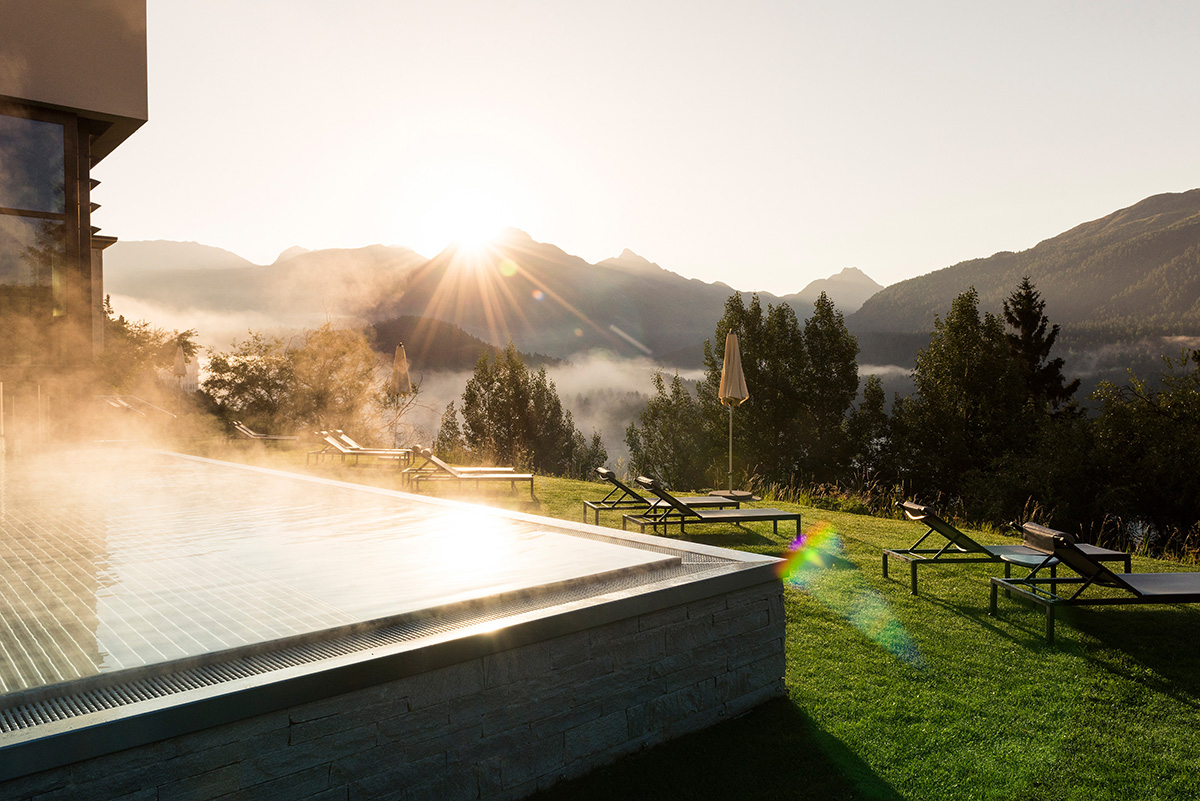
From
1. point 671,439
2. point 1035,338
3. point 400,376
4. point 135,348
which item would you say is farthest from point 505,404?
point 1035,338

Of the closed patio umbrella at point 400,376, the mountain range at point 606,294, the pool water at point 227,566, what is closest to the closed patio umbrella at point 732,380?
the pool water at point 227,566

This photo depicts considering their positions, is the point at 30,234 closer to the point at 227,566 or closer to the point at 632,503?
the point at 227,566

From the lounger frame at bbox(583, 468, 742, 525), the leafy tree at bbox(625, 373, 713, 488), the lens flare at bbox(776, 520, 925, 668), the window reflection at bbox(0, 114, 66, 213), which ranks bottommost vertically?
the leafy tree at bbox(625, 373, 713, 488)

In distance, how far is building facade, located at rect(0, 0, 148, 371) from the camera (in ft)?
28.3

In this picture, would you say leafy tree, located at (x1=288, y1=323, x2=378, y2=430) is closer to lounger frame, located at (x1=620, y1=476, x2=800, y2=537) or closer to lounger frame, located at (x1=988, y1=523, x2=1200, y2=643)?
lounger frame, located at (x1=620, y1=476, x2=800, y2=537)

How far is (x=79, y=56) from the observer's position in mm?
9062

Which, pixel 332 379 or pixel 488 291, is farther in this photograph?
pixel 488 291

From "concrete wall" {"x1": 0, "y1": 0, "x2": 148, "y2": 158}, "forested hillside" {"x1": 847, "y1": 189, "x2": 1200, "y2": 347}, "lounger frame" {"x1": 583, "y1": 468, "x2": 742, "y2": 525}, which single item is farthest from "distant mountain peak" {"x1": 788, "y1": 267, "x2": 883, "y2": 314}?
"concrete wall" {"x1": 0, "y1": 0, "x2": 148, "y2": 158}

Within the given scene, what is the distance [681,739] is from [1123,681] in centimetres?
244

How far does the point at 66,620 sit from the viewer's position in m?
2.69

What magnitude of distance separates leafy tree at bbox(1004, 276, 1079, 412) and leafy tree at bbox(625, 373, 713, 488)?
1921cm

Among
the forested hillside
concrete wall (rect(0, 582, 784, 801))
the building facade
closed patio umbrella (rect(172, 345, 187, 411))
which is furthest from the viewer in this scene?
the forested hillside

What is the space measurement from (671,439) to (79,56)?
3612cm

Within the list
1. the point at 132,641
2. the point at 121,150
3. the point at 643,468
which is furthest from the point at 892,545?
the point at 643,468
